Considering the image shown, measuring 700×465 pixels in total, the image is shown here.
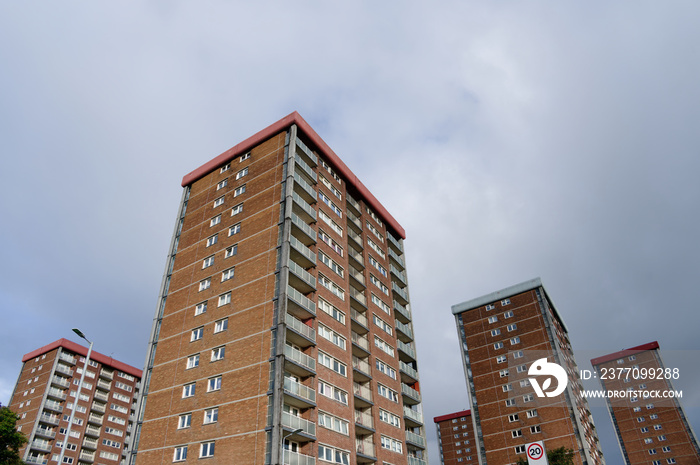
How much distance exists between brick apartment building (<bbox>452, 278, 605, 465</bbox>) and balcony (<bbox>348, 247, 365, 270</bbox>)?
34.1 metres

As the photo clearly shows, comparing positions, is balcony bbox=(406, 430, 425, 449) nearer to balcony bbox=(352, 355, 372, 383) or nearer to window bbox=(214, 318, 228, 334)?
balcony bbox=(352, 355, 372, 383)

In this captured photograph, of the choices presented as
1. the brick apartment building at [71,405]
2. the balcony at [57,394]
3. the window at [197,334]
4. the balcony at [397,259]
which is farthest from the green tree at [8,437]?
the balcony at [397,259]

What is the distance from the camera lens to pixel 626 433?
101 metres

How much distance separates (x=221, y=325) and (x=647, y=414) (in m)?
99.1

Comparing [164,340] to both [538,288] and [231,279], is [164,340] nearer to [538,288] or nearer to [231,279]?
[231,279]

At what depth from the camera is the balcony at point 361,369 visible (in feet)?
147

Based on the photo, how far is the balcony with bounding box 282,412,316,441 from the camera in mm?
33219

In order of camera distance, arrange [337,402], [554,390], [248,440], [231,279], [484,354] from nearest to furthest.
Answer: [248,440], [337,402], [231,279], [554,390], [484,354]

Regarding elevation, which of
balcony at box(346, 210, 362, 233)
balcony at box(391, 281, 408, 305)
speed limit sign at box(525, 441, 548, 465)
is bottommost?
speed limit sign at box(525, 441, 548, 465)

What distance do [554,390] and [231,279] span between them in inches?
2063

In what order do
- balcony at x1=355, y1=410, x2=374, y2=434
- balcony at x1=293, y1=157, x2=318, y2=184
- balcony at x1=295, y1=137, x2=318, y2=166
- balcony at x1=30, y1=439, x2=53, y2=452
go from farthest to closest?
balcony at x1=30, y1=439, x2=53, y2=452 < balcony at x1=295, y1=137, x2=318, y2=166 < balcony at x1=293, y1=157, x2=318, y2=184 < balcony at x1=355, y1=410, x2=374, y2=434

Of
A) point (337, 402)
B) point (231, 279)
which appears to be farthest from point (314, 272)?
point (337, 402)

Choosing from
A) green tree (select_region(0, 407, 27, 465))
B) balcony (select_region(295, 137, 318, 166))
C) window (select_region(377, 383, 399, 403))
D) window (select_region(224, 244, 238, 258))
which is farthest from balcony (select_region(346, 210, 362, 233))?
green tree (select_region(0, 407, 27, 465))

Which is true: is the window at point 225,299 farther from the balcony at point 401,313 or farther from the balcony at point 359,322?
the balcony at point 401,313
